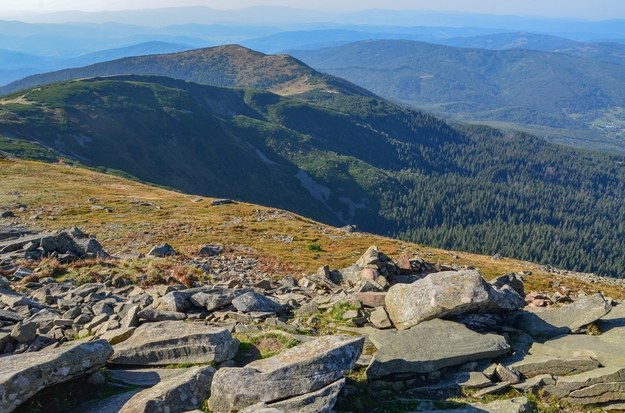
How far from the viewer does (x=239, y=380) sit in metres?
12.4

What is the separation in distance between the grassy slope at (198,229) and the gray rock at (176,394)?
22.8m

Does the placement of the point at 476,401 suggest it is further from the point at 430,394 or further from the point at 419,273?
the point at 419,273

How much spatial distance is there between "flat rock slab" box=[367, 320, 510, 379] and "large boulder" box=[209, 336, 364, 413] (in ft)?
6.73

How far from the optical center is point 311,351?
13.4 m

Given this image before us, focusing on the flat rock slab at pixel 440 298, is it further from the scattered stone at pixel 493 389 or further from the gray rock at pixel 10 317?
the gray rock at pixel 10 317

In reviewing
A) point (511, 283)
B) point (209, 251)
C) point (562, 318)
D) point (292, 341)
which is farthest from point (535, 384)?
point (209, 251)

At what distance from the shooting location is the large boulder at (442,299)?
57.5 ft

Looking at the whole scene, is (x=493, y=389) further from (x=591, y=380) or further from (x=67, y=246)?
(x=67, y=246)

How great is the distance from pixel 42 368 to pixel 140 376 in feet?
10.1

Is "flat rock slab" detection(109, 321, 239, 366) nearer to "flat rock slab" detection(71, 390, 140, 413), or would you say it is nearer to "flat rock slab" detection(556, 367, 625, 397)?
"flat rock slab" detection(71, 390, 140, 413)

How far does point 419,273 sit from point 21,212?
2029 inches

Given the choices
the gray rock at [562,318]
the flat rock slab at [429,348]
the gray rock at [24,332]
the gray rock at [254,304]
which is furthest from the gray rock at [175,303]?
the gray rock at [562,318]

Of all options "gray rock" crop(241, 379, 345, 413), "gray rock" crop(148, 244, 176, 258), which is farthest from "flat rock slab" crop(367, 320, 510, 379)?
"gray rock" crop(148, 244, 176, 258)

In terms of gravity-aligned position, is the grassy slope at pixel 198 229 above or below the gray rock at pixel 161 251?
below
